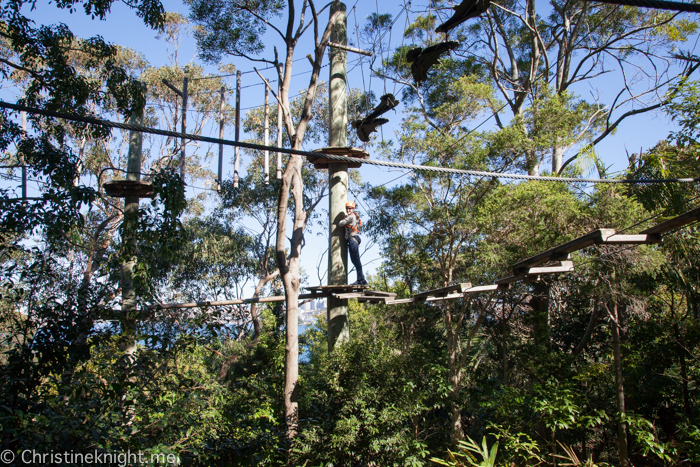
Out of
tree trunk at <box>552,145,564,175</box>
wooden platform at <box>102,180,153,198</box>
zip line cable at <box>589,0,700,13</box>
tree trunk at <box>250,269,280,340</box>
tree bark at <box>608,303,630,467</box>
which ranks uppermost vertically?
tree trunk at <box>552,145,564,175</box>

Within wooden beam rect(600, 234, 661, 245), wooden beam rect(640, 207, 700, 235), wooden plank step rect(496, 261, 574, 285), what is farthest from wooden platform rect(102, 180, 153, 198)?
wooden beam rect(640, 207, 700, 235)

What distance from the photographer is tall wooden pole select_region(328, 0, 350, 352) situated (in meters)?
6.43

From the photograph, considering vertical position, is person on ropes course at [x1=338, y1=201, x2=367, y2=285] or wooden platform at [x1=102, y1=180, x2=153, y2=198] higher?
wooden platform at [x1=102, y1=180, x2=153, y2=198]

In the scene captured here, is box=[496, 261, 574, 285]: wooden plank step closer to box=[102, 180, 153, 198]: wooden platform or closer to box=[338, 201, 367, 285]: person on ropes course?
box=[338, 201, 367, 285]: person on ropes course

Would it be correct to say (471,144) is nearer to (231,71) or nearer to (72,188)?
(72,188)

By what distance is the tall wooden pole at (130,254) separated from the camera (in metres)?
3.92

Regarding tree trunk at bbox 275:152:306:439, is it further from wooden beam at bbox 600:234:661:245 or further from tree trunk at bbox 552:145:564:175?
tree trunk at bbox 552:145:564:175

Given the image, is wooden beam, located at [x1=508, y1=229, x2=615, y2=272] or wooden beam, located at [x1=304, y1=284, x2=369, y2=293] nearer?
wooden beam, located at [x1=508, y1=229, x2=615, y2=272]

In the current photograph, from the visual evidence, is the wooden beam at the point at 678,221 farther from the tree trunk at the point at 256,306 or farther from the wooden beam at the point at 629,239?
the tree trunk at the point at 256,306

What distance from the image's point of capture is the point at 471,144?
32.4ft

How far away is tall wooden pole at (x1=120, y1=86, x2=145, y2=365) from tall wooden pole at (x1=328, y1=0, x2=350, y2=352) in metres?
2.37

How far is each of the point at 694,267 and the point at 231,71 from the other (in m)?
13.5

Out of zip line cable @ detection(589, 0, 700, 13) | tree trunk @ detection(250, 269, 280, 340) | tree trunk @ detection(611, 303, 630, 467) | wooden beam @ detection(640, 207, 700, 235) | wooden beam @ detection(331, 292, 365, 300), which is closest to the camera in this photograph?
zip line cable @ detection(589, 0, 700, 13)

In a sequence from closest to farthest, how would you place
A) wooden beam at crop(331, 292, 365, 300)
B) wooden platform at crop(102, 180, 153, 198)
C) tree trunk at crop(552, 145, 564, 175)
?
1. wooden platform at crop(102, 180, 153, 198)
2. wooden beam at crop(331, 292, 365, 300)
3. tree trunk at crop(552, 145, 564, 175)
